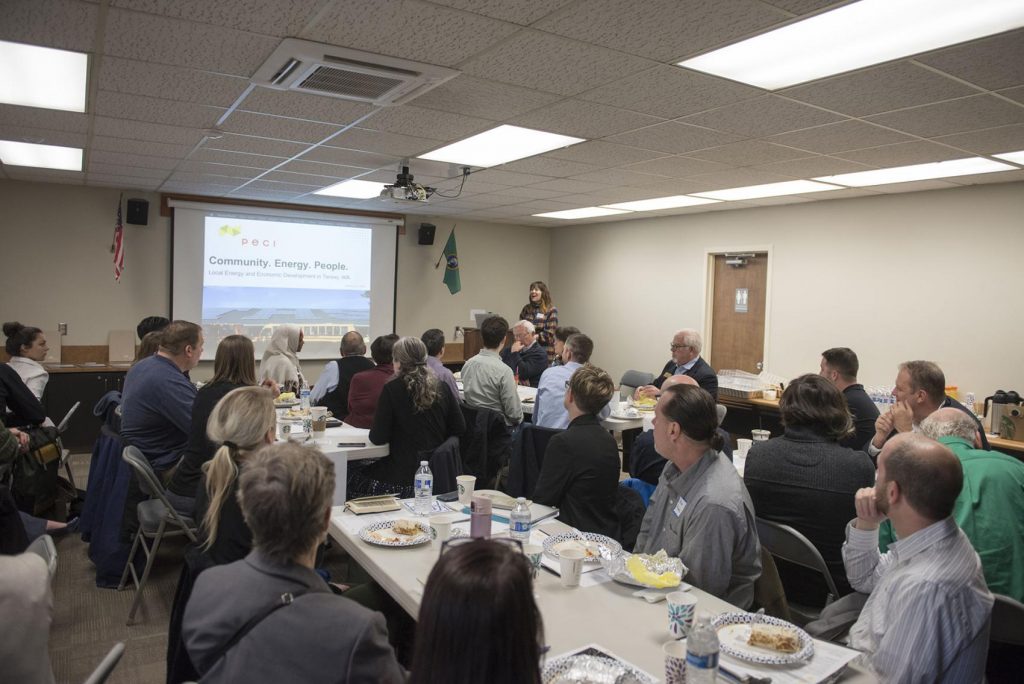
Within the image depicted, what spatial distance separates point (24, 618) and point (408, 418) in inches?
95.8

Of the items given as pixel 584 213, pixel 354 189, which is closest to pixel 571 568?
pixel 354 189

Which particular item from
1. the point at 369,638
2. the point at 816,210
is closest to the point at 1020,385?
the point at 816,210

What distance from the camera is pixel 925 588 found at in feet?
5.37

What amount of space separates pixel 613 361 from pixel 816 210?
3377 millimetres

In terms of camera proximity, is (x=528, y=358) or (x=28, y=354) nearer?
(x=28, y=354)

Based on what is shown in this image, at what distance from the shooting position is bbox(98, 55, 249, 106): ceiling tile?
10.9ft

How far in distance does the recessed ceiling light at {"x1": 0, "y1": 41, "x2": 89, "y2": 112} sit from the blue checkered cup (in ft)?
11.2

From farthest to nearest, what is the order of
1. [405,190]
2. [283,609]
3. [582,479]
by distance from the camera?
[405,190], [582,479], [283,609]

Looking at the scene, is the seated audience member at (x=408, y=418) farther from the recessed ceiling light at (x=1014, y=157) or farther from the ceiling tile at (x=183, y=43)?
the recessed ceiling light at (x=1014, y=157)

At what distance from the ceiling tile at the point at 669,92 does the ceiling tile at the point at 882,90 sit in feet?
0.98

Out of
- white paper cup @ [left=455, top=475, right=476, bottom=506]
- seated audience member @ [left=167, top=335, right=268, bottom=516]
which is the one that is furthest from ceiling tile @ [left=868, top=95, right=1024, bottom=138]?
seated audience member @ [left=167, top=335, right=268, bottom=516]

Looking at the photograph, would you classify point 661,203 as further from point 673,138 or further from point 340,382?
point 340,382

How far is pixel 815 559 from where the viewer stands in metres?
2.38

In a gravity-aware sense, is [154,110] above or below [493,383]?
above
